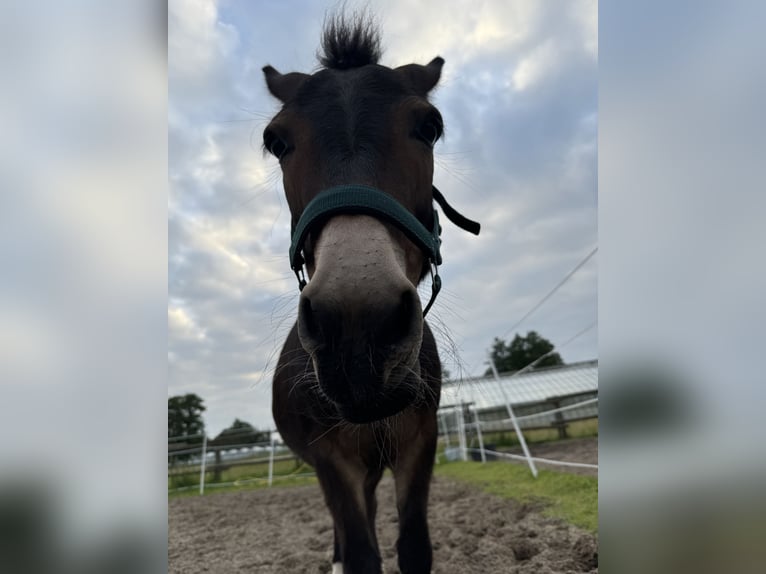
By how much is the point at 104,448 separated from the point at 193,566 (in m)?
4.67

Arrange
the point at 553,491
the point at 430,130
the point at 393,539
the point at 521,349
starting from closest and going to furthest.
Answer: the point at 430,130 → the point at 393,539 → the point at 553,491 → the point at 521,349

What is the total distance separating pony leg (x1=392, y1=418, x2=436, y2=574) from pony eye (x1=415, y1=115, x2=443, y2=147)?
65.4 inches

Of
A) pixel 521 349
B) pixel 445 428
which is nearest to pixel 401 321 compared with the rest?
pixel 445 428

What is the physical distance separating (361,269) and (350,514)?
163 centimetres

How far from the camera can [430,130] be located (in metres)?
2.09

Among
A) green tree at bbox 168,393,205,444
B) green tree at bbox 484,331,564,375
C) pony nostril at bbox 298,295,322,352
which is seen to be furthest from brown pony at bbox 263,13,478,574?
green tree at bbox 484,331,564,375

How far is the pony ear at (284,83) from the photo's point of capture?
2.31 meters

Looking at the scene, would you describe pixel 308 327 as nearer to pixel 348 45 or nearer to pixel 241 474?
pixel 348 45

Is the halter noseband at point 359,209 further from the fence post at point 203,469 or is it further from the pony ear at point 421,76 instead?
the fence post at point 203,469

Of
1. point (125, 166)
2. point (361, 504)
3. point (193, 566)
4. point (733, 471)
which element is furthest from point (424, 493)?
point (193, 566)

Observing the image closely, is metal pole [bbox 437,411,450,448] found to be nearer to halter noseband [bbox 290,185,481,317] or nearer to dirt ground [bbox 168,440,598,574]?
dirt ground [bbox 168,440,598,574]

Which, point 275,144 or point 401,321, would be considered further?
point 275,144

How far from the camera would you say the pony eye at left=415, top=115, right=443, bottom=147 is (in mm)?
2018

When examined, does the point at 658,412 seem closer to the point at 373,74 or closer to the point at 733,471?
the point at 733,471
